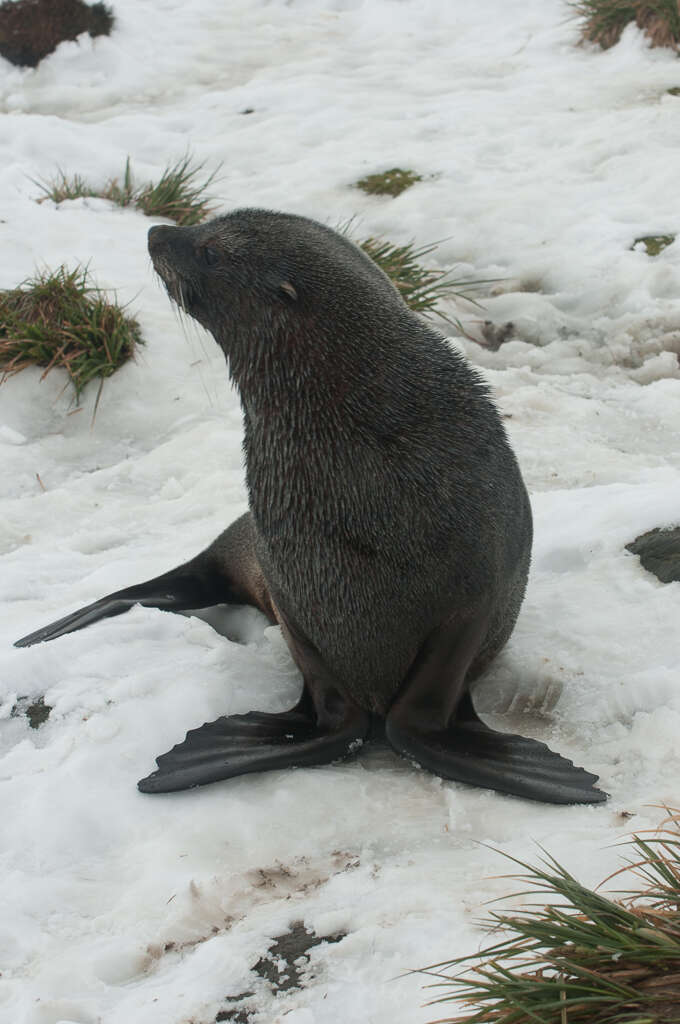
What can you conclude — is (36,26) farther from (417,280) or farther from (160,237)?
(160,237)

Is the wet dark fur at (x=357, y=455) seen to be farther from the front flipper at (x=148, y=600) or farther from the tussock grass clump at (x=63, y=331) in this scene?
the tussock grass clump at (x=63, y=331)

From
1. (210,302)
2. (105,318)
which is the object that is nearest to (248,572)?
(210,302)

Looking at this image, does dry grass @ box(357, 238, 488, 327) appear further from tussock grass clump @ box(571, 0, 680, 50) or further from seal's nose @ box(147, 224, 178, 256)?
tussock grass clump @ box(571, 0, 680, 50)

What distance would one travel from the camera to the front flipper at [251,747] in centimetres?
286

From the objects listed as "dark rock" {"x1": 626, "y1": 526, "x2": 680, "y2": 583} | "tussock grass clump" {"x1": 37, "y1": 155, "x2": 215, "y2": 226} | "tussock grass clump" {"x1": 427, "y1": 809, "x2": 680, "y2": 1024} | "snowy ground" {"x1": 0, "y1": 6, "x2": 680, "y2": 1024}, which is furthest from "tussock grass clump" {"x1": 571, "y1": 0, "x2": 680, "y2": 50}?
"tussock grass clump" {"x1": 427, "y1": 809, "x2": 680, "y2": 1024}

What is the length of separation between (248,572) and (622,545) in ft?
4.51

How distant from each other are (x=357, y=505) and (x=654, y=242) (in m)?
4.47

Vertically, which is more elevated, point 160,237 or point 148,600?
point 160,237

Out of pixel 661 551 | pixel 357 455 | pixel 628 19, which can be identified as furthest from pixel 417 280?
pixel 628 19

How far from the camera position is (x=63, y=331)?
6062 mm

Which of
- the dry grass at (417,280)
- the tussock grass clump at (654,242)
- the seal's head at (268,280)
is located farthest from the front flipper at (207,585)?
the tussock grass clump at (654,242)

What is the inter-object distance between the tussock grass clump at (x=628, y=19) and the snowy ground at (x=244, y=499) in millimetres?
146

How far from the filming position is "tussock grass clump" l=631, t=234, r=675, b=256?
21.6ft

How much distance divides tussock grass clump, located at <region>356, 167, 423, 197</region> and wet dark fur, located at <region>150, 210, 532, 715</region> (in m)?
5.08
